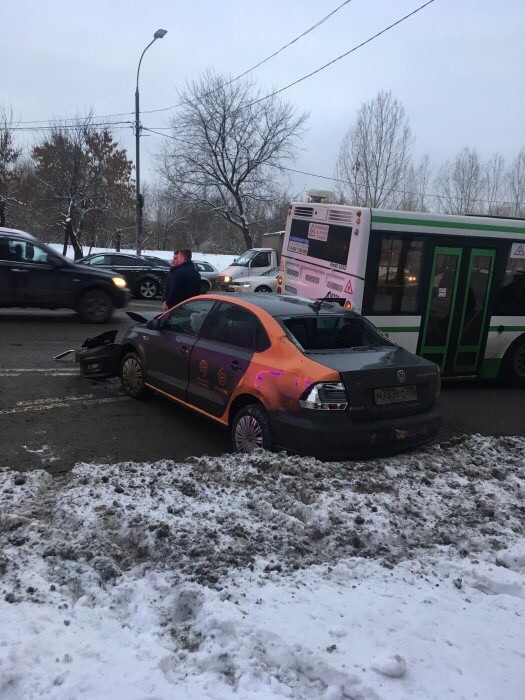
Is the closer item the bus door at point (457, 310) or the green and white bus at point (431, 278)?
the green and white bus at point (431, 278)

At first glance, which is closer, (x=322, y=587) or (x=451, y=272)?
(x=322, y=587)

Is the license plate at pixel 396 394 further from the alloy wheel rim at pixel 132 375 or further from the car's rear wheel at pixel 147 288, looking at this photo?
the car's rear wheel at pixel 147 288

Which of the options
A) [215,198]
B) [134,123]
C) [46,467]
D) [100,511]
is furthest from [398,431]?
[215,198]

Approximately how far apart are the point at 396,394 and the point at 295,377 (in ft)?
3.04

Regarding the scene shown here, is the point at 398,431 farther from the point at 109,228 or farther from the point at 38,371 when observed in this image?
the point at 109,228

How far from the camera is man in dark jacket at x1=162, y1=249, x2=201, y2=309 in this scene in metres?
8.14

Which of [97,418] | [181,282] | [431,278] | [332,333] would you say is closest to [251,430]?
[332,333]

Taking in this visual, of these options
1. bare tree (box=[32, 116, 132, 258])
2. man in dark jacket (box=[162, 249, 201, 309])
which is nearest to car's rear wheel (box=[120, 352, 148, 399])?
man in dark jacket (box=[162, 249, 201, 309])

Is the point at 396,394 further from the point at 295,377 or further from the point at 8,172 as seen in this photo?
the point at 8,172

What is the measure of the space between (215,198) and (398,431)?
31.2 meters

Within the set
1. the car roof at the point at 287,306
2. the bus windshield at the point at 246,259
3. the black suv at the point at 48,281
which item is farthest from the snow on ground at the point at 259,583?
the bus windshield at the point at 246,259

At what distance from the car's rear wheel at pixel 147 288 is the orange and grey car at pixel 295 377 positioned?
42.8 ft

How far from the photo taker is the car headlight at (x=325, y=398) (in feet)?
14.6

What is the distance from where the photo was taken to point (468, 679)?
7.48 feet
